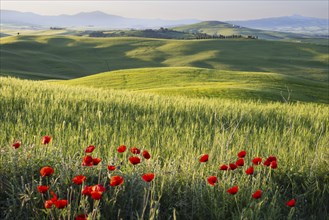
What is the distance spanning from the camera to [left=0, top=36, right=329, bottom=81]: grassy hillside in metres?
66.9

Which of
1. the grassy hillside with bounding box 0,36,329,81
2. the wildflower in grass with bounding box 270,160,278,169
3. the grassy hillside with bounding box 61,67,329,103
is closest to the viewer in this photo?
the wildflower in grass with bounding box 270,160,278,169

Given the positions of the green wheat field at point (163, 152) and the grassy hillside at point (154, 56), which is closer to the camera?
the green wheat field at point (163, 152)

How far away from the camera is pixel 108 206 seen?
13.0 ft

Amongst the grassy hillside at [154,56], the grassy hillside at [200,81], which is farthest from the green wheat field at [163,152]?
the grassy hillside at [154,56]

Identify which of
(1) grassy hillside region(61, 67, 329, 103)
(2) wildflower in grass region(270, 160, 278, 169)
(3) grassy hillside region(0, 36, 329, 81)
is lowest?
(3) grassy hillside region(0, 36, 329, 81)

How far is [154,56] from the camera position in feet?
275

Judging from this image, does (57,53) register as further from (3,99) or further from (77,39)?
(3,99)

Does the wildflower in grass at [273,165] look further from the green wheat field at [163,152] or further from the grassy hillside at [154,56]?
the grassy hillside at [154,56]

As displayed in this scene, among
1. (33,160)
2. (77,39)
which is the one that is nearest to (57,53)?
(77,39)

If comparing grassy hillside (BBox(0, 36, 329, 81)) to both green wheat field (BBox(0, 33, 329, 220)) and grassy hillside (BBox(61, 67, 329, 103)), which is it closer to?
grassy hillside (BBox(61, 67, 329, 103))

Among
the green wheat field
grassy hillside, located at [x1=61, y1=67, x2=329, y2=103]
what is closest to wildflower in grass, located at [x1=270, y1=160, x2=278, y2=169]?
the green wheat field

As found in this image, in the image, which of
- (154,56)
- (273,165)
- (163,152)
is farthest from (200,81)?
(154,56)

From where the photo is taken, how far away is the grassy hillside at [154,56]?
66.9 meters

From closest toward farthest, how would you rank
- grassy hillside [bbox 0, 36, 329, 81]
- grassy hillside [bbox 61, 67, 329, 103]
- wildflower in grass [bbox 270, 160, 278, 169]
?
wildflower in grass [bbox 270, 160, 278, 169]
grassy hillside [bbox 61, 67, 329, 103]
grassy hillside [bbox 0, 36, 329, 81]
